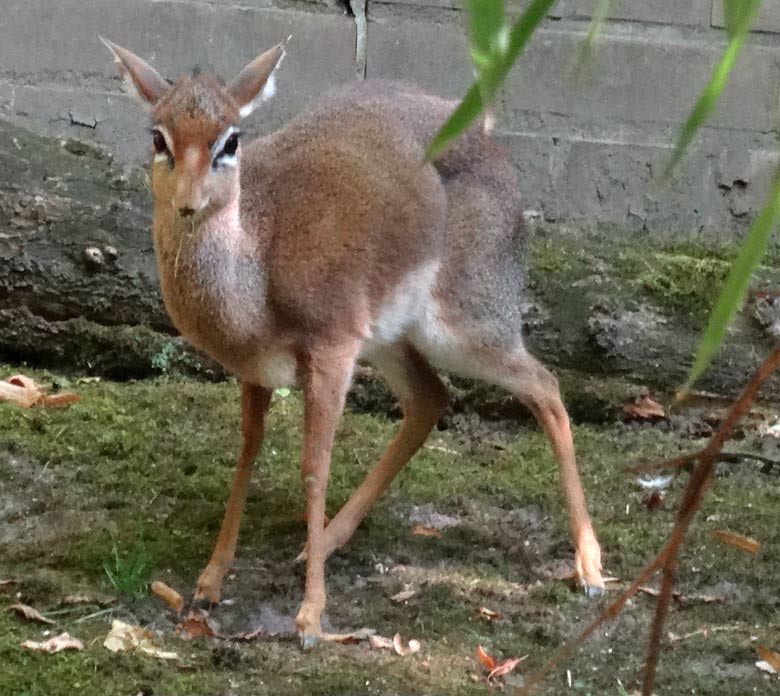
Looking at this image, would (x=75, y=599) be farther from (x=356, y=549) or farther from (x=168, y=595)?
(x=356, y=549)

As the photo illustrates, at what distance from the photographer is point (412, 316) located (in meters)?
Result: 2.54

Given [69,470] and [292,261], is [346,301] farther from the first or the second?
[69,470]

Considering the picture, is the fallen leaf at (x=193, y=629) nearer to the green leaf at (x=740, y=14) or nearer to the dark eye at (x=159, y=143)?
the dark eye at (x=159, y=143)

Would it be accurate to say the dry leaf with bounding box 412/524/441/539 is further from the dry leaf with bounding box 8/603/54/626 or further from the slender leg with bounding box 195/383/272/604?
the dry leaf with bounding box 8/603/54/626

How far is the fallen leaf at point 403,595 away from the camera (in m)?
2.31

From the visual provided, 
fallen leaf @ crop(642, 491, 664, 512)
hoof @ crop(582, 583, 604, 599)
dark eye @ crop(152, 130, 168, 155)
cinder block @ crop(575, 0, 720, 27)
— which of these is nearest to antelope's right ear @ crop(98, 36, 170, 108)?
dark eye @ crop(152, 130, 168, 155)

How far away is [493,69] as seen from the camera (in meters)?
0.45

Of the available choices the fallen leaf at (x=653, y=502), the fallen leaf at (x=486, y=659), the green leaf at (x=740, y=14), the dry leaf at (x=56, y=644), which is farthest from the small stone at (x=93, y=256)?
the green leaf at (x=740, y=14)

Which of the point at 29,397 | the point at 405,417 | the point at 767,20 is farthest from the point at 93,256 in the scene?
the point at 767,20

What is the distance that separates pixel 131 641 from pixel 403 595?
1.96ft

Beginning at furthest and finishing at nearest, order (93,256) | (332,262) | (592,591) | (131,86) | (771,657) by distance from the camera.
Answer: (93,256) → (592,591) → (332,262) → (131,86) → (771,657)

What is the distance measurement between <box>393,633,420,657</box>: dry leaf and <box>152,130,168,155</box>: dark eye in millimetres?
995

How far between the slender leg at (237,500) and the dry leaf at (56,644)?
1.10 feet

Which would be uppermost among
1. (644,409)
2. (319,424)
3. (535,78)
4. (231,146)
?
(231,146)
